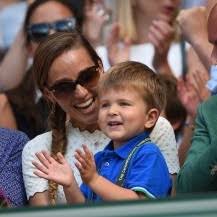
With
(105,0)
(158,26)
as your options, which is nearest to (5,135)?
(158,26)

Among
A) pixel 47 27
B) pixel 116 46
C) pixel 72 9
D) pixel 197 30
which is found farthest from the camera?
pixel 116 46

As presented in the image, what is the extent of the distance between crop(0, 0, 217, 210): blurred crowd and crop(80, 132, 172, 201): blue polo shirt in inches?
1.6

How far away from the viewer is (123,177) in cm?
401

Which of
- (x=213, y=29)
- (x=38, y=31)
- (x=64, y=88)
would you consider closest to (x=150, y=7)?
(x=38, y=31)

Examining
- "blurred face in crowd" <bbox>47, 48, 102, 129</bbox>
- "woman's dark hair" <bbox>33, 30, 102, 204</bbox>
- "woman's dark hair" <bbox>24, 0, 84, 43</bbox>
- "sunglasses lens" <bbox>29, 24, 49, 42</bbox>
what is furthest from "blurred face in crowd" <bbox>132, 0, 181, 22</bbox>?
"blurred face in crowd" <bbox>47, 48, 102, 129</bbox>

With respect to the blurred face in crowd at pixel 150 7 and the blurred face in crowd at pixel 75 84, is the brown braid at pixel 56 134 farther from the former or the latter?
the blurred face in crowd at pixel 150 7

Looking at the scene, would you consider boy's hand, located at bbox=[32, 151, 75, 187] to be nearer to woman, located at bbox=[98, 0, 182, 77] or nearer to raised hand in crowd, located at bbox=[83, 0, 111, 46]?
woman, located at bbox=[98, 0, 182, 77]

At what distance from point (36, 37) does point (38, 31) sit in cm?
4

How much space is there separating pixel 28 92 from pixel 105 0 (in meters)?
1.62

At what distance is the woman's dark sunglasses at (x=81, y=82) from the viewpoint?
449 centimetres

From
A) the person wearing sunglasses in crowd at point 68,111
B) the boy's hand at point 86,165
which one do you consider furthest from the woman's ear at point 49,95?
the boy's hand at point 86,165

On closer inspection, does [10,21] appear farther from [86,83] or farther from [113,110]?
[113,110]

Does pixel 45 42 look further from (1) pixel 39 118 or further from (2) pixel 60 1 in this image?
(2) pixel 60 1

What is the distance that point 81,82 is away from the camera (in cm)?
449
